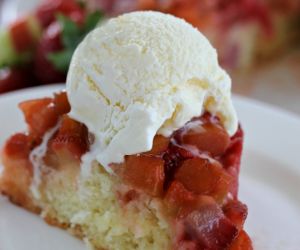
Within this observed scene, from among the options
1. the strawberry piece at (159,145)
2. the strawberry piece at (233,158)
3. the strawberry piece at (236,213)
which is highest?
the strawberry piece at (159,145)

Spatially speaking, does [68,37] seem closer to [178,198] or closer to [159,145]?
[159,145]

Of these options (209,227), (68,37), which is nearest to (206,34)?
(68,37)

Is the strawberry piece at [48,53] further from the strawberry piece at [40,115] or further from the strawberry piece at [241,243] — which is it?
the strawberry piece at [241,243]

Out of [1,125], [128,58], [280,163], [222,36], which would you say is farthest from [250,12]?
[128,58]

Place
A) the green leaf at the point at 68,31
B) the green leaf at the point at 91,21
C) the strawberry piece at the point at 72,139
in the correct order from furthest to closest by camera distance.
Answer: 1. the green leaf at the point at 91,21
2. the green leaf at the point at 68,31
3. the strawberry piece at the point at 72,139

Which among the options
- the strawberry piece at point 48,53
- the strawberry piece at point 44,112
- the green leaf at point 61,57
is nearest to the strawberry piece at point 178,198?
A: the strawberry piece at point 44,112
